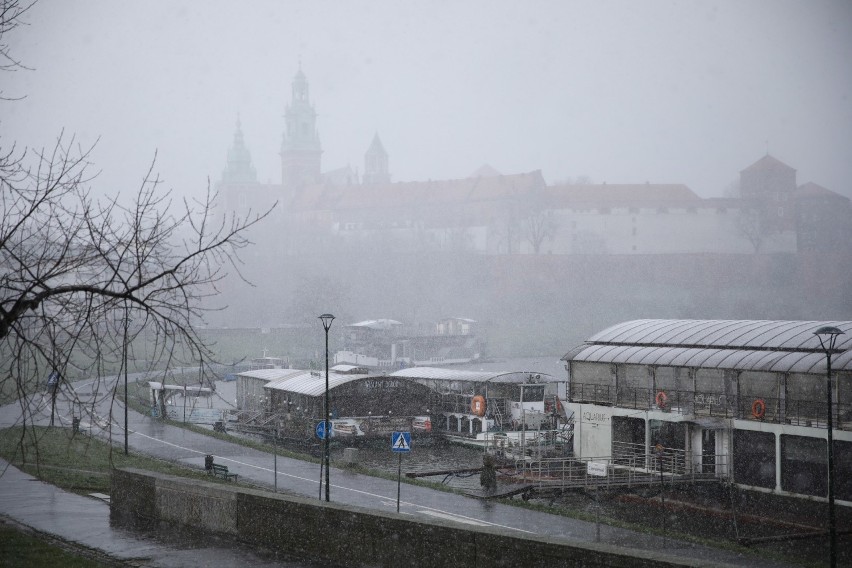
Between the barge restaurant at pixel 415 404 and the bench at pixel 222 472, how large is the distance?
1332 centimetres

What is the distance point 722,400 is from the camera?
30.3 m

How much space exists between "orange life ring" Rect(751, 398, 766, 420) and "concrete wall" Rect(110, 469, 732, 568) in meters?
20.4

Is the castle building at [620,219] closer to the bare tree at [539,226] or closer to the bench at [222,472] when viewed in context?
the bare tree at [539,226]

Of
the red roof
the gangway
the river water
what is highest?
the red roof

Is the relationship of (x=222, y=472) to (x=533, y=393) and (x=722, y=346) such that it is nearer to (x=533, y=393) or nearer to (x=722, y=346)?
(x=722, y=346)

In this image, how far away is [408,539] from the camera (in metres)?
9.99

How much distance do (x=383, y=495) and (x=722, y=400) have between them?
11.9 meters

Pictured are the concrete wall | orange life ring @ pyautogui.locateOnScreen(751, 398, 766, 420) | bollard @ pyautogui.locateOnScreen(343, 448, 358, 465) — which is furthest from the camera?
bollard @ pyautogui.locateOnScreen(343, 448, 358, 465)

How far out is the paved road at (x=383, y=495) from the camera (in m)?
20.7

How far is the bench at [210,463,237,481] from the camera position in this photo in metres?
26.5

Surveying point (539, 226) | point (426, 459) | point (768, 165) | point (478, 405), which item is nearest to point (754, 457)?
point (426, 459)

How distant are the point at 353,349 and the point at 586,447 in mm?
57058

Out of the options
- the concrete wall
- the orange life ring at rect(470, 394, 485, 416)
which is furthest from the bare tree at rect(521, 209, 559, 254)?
the concrete wall

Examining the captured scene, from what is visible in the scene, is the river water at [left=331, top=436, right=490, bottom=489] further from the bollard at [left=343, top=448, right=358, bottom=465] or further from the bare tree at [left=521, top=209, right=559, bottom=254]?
the bare tree at [left=521, top=209, right=559, bottom=254]
